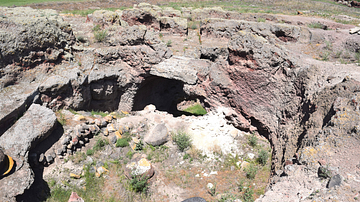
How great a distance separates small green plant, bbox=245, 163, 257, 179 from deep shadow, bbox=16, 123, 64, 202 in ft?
18.5

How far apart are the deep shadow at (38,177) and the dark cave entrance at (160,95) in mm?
4830

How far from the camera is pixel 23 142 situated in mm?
5840

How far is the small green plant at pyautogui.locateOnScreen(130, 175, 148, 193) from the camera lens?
248 inches

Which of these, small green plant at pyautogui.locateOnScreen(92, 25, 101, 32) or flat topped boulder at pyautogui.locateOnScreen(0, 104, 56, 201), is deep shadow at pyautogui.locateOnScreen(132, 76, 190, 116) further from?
flat topped boulder at pyautogui.locateOnScreen(0, 104, 56, 201)

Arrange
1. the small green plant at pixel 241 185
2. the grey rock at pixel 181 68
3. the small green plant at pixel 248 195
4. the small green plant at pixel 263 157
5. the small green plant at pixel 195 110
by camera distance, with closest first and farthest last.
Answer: the small green plant at pixel 248 195 → the small green plant at pixel 241 185 → the small green plant at pixel 263 157 → the grey rock at pixel 181 68 → the small green plant at pixel 195 110

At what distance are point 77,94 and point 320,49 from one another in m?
10.2

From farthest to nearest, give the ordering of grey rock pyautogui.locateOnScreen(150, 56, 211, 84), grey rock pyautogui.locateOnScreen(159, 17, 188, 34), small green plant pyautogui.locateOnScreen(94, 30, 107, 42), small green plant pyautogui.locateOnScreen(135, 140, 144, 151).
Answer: grey rock pyautogui.locateOnScreen(159, 17, 188, 34)
small green plant pyautogui.locateOnScreen(94, 30, 107, 42)
grey rock pyautogui.locateOnScreen(150, 56, 211, 84)
small green plant pyautogui.locateOnScreen(135, 140, 144, 151)

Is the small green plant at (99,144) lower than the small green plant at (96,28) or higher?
lower

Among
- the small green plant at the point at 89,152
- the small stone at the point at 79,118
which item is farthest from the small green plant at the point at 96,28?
the small green plant at the point at 89,152

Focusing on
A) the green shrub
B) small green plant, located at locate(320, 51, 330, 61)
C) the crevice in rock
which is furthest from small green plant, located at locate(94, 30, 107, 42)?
small green plant, located at locate(320, 51, 330, 61)

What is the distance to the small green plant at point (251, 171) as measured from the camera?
6781 mm

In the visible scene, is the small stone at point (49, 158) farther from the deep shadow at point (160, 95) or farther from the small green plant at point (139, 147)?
the deep shadow at point (160, 95)

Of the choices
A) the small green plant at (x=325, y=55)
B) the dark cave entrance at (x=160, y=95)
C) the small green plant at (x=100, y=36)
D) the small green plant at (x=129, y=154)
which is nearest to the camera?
the small green plant at (x=129, y=154)

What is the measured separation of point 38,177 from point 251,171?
6.11 metres
